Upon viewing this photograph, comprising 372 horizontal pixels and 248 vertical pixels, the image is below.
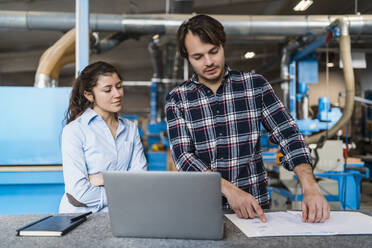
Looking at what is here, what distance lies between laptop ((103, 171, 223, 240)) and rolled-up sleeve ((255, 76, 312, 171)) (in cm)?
60

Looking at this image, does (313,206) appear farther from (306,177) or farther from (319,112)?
(319,112)

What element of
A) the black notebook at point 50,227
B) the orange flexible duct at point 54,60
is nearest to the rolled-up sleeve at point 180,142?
the black notebook at point 50,227

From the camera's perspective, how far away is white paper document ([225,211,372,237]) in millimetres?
831

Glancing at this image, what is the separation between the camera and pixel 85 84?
5.71 feet

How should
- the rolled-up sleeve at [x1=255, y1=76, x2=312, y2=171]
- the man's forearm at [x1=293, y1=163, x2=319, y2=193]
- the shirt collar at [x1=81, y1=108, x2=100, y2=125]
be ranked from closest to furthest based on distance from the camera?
1. the man's forearm at [x1=293, y1=163, x2=319, y2=193]
2. the rolled-up sleeve at [x1=255, y1=76, x2=312, y2=171]
3. the shirt collar at [x1=81, y1=108, x2=100, y2=125]

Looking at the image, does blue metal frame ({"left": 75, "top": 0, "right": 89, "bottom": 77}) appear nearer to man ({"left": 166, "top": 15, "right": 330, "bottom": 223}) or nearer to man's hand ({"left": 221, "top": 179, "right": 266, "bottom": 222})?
man ({"left": 166, "top": 15, "right": 330, "bottom": 223})

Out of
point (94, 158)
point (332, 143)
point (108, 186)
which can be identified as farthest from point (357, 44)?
point (108, 186)

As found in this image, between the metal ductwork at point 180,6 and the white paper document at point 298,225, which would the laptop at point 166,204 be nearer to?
the white paper document at point 298,225

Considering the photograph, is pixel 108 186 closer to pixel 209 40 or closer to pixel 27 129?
pixel 209 40

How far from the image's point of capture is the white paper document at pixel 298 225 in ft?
2.73

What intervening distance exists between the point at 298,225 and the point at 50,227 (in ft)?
2.49

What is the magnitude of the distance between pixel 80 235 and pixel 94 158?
2.41 feet

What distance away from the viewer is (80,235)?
2.76 ft

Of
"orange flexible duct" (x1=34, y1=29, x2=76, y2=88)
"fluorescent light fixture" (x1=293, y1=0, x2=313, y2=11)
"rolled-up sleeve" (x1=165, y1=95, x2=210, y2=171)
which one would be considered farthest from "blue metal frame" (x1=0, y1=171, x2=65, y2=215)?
"fluorescent light fixture" (x1=293, y1=0, x2=313, y2=11)
